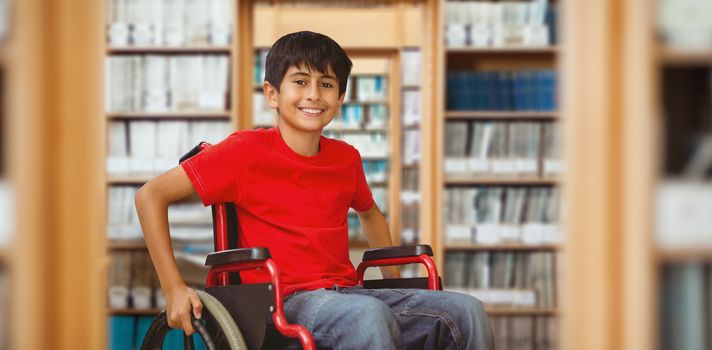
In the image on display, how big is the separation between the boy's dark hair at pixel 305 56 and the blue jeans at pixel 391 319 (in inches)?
21.5

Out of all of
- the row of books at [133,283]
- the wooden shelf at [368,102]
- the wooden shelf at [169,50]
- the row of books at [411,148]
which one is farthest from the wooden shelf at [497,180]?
the wooden shelf at [368,102]

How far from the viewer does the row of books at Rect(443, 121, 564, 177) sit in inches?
163

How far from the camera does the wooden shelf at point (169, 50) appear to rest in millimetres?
4102

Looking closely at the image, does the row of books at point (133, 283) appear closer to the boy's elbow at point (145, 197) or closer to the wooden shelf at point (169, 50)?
the wooden shelf at point (169, 50)

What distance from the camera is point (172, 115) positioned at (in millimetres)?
4117

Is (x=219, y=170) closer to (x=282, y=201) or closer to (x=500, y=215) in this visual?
(x=282, y=201)

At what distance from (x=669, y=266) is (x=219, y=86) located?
3134mm

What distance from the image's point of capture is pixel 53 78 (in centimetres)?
117

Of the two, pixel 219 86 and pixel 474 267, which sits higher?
pixel 219 86

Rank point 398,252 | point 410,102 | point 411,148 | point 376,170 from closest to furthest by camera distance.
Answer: point 398,252 → point 411,148 → point 410,102 → point 376,170

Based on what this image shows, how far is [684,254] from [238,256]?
0.89 meters

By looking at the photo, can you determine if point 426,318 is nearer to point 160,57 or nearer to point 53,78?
point 53,78

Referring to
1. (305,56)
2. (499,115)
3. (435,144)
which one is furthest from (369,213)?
(499,115)

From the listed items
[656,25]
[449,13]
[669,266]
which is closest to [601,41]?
[656,25]
